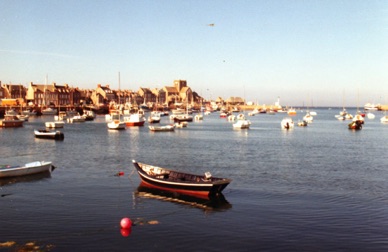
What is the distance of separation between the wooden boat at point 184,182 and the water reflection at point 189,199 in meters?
0.42

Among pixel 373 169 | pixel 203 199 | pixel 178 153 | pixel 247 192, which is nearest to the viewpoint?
pixel 203 199

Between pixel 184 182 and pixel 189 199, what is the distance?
59.3 inches

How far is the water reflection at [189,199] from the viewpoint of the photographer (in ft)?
106

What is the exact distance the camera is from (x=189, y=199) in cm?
3403

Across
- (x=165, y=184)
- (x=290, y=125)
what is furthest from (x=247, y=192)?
(x=290, y=125)

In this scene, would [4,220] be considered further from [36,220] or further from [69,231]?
[69,231]

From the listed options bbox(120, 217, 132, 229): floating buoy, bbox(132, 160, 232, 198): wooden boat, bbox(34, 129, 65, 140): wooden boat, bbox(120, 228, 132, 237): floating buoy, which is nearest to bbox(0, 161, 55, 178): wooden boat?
bbox(132, 160, 232, 198): wooden boat

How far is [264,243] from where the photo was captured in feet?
79.5

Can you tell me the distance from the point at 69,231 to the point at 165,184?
462 inches

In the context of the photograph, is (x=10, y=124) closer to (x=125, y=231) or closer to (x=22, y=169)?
(x=22, y=169)

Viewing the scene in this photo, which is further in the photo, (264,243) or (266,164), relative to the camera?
(266,164)

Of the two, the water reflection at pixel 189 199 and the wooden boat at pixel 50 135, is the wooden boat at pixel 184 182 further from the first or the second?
the wooden boat at pixel 50 135

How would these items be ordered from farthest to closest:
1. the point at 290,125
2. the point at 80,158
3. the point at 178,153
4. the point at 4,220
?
the point at 290,125 < the point at 178,153 < the point at 80,158 < the point at 4,220

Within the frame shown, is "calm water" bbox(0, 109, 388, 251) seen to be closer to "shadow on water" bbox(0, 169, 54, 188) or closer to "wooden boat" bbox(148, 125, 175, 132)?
"shadow on water" bbox(0, 169, 54, 188)
